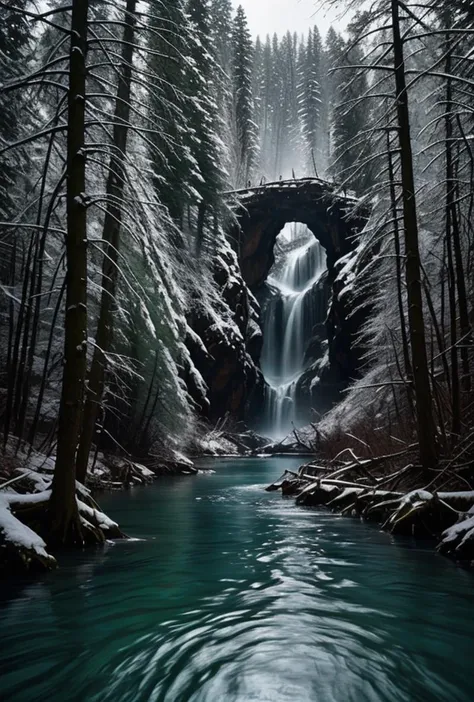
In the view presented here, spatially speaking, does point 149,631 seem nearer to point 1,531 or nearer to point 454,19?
point 1,531

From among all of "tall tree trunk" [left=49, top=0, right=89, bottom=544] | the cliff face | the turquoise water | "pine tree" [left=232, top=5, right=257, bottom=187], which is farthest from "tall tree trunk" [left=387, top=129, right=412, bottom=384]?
"pine tree" [left=232, top=5, right=257, bottom=187]

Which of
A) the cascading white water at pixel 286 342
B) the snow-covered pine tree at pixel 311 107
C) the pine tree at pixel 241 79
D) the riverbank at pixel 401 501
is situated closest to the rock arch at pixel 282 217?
the cascading white water at pixel 286 342

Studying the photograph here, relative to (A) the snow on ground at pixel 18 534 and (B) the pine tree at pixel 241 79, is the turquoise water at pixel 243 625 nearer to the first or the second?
(A) the snow on ground at pixel 18 534

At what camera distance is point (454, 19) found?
441 inches

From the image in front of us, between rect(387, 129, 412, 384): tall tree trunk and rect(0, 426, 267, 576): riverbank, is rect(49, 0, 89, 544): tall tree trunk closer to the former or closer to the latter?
rect(0, 426, 267, 576): riverbank

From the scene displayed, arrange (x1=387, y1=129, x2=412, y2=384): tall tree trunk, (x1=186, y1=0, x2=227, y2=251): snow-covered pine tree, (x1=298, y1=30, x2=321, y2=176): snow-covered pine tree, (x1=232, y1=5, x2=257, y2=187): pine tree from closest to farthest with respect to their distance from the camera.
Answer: (x1=387, y1=129, x2=412, y2=384): tall tree trunk
(x1=186, y1=0, x2=227, y2=251): snow-covered pine tree
(x1=232, y1=5, x2=257, y2=187): pine tree
(x1=298, y1=30, x2=321, y2=176): snow-covered pine tree

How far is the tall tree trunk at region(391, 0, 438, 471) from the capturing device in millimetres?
9336

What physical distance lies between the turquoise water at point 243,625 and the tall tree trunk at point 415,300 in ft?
6.20

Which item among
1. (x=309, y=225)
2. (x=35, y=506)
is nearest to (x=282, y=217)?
(x=309, y=225)

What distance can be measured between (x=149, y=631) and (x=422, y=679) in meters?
2.22

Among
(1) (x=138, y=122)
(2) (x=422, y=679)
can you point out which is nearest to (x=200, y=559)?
(2) (x=422, y=679)

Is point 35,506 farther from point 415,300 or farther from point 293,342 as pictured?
point 293,342

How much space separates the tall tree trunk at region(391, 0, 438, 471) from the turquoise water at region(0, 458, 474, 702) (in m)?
1.89

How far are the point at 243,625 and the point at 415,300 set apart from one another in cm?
653
